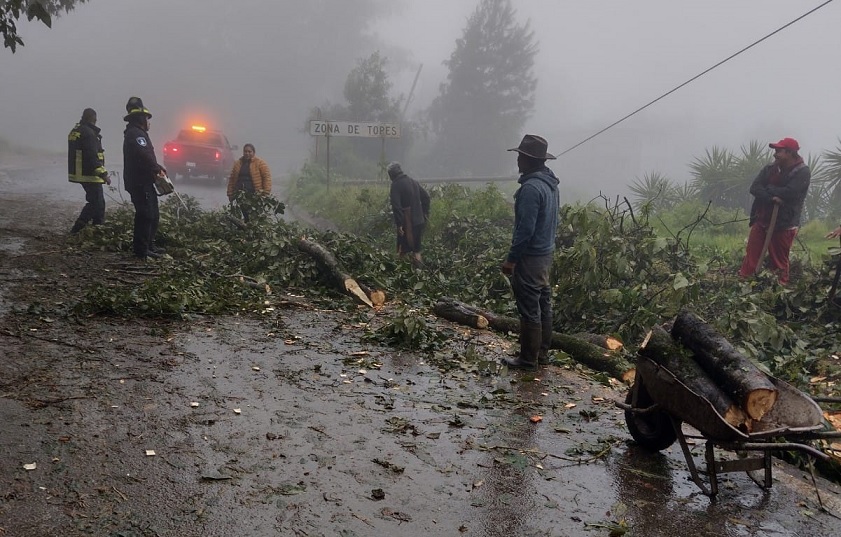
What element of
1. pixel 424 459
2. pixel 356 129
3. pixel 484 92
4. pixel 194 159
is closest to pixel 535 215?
pixel 424 459

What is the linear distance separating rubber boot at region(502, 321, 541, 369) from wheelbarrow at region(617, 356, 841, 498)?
1.54 meters

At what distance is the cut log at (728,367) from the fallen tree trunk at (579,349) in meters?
1.57

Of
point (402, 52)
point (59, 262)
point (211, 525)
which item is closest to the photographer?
point (211, 525)

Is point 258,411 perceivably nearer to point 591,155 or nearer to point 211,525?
point 211,525

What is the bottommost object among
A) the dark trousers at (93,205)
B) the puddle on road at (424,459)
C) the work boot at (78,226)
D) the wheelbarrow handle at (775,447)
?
the puddle on road at (424,459)

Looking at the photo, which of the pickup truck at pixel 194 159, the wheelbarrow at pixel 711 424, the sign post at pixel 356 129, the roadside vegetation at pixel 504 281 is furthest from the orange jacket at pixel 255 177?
the pickup truck at pixel 194 159

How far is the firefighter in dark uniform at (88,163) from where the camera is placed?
9484 mm

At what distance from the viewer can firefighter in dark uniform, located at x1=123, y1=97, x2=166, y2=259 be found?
332 inches

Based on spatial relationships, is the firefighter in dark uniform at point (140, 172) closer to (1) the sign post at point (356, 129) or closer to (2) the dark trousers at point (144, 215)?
(2) the dark trousers at point (144, 215)

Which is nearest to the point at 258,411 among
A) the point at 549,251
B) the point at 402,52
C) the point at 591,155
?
the point at 549,251

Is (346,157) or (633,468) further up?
(346,157)

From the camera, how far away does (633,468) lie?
3914mm

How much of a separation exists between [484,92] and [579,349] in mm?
31136

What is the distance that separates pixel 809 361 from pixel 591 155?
150 feet
